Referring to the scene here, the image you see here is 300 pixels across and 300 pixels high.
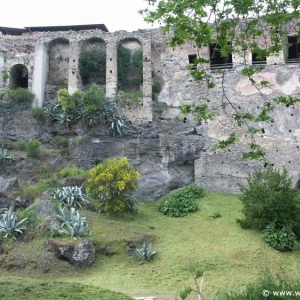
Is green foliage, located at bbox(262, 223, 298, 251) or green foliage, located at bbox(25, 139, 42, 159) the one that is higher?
green foliage, located at bbox(25, 139, 42, 159)

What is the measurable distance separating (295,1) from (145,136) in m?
16.0

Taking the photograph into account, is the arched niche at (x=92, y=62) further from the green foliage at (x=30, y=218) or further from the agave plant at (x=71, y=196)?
the green foliage at (x=30, y=218)

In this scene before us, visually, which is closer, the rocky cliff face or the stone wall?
the rocky cliff face

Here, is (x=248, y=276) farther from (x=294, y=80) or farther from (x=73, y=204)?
(x=294, y=80)

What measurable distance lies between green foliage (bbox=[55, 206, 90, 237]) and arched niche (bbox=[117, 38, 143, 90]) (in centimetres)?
1245

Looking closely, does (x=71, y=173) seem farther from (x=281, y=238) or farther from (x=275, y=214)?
(x=281, y=238)

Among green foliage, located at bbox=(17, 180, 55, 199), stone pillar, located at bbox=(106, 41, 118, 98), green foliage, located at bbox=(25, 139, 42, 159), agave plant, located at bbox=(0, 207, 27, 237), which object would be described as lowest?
agave plant, located at bbox=(0, 207, 27, 237)

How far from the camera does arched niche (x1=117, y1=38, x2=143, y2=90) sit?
84.6ft

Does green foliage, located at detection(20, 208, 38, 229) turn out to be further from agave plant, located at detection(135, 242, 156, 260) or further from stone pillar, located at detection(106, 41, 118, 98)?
stone pillar, located at detection(106, 41, 118, 98)

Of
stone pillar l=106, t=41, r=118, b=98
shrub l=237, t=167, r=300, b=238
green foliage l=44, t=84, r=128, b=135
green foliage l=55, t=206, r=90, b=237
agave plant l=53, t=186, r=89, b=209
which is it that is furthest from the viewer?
stone pillar l=106, t=41, r=118, b=98

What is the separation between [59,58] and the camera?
26922 mm

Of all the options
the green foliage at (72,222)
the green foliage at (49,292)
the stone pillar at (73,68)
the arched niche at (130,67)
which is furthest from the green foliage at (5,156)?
the green foliage at (49,292)

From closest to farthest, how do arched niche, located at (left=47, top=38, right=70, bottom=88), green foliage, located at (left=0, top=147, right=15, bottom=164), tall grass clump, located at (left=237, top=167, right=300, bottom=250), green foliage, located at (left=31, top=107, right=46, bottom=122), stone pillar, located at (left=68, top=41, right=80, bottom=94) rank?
tall grass clump, located at (left=237, top=167, right=300, bottom=250) → green foliage, located at (left=0, top=147, right=15, bottom=164) → green foliage, located at (left=31, top=107, right=46, bottom=122) → stone pillar, located at (left=68, top=41, right=80, bottom=94) → arched niche, located at (left=47, top=38, right=70, bottom=88)

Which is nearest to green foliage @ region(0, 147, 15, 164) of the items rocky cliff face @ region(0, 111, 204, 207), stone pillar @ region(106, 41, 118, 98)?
rocky cliff face @ region(0, 111, 204, 207)
